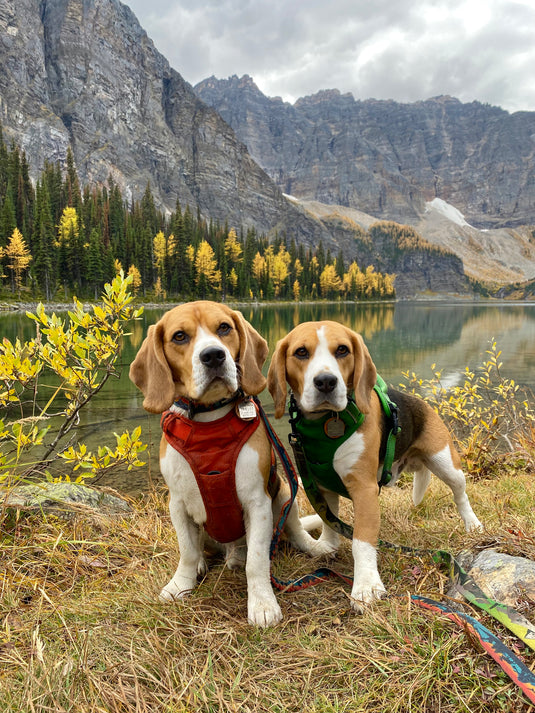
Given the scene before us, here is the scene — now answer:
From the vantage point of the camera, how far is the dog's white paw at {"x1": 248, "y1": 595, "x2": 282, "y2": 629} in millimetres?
2258

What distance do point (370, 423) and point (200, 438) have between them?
1.15 metres

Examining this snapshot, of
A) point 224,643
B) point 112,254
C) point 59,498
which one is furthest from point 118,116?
point 224,643

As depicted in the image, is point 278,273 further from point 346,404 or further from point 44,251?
point 346,404

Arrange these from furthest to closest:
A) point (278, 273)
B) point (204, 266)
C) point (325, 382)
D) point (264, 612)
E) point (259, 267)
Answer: point (278, 273)
point (259, 267)
point (204, 266)
point (325, 382)
point (264, 612)

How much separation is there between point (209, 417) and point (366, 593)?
139cm

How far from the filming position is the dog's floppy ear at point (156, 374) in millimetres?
2484

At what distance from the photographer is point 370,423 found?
2.74 meters

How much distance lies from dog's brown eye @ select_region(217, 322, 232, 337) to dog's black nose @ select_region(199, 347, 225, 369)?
9.6 inches

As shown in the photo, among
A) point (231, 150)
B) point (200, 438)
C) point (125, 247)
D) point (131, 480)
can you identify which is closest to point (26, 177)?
point (125, 247)

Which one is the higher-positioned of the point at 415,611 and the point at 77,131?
the point at 77,131

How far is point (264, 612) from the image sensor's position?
2.29 m

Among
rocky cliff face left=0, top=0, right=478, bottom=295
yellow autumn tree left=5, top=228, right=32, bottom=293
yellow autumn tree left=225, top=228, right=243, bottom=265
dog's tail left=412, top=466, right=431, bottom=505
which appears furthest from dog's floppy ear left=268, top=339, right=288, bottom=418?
rocky cliff face left=0, top=0, right=478, bottom=295

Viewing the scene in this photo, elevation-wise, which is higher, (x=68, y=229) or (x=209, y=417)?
(x=68, y=229)

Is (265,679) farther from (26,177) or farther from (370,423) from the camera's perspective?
(26,177)
